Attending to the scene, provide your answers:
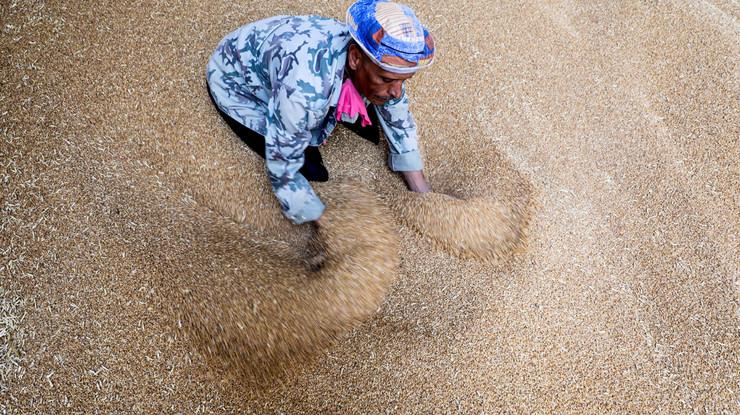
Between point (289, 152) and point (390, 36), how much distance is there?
1.31 ft

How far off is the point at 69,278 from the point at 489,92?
55.1 inches

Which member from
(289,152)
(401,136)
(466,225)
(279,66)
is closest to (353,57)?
(279,66)

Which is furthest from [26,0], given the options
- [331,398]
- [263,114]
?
[331,398]

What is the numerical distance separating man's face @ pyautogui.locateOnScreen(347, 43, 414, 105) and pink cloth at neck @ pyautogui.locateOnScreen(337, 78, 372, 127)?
0.05 feet

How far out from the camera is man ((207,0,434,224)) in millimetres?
1057

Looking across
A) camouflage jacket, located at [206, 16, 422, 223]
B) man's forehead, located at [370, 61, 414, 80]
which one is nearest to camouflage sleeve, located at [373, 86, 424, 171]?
camouflage jacket, located at [206, 16, 422, 223]

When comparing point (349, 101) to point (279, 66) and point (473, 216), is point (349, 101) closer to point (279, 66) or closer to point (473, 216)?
point (279, 66)

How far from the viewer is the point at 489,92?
1.78 meters

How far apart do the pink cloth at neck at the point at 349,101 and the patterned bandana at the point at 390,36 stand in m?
0.16

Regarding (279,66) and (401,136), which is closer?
(279,66)

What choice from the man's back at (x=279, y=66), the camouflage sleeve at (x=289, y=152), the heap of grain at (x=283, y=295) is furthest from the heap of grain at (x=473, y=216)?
the man's back at (x=279, y=66)

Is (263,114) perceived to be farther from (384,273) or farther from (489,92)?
(489,92)

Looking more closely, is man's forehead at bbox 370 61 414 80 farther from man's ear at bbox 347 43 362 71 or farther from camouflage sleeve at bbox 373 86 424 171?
camouflage sleeve at bbox 373 86 424 171

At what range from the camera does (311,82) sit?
116 cm
